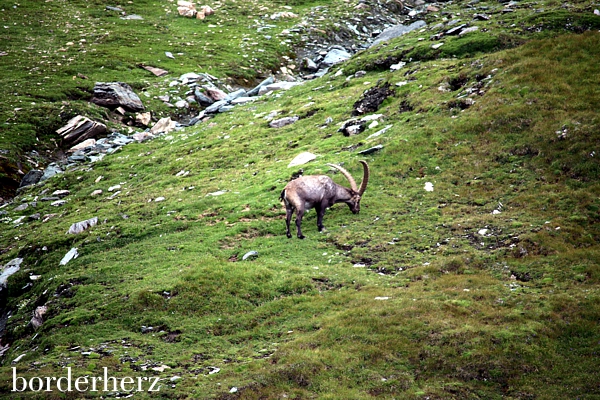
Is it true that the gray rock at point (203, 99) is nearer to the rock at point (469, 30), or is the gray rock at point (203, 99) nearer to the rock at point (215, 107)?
the rock at point (215, 107)

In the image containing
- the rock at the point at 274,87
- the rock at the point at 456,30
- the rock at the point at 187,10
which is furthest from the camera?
the rock at the point at 187,10

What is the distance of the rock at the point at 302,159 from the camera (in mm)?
25891

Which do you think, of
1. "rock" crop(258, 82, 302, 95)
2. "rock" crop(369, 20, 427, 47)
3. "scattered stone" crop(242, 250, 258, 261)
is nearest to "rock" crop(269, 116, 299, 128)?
"rock" crop(258, 82, 302, 95)

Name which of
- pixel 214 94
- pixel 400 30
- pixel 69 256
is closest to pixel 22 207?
pixel 69 256

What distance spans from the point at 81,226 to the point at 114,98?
78.3 feet

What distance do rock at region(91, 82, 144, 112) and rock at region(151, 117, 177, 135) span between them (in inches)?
163

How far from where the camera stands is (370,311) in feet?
41.3

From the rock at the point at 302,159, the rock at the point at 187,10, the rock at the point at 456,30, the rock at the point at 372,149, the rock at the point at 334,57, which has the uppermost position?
the rock at the point at 456,30

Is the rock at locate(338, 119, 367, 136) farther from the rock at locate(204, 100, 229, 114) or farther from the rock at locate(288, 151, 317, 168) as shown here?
the rock at locate(204, 100, 229, 114)

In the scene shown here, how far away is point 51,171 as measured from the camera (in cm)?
3547

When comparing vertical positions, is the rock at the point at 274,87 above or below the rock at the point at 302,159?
below

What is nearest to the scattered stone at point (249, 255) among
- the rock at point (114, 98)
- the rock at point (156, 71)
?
the rock at point (114, 98)

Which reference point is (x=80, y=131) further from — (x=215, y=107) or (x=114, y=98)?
(x=215, y=107)

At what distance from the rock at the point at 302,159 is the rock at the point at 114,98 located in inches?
967
